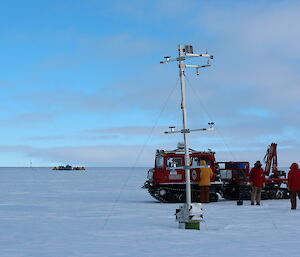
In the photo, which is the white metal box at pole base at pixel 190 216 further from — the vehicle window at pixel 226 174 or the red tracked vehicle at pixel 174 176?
the vehicle window at pixel 226 174

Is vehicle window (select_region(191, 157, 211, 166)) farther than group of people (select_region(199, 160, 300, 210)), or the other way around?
vehicle window (select_region(191, 157, 211, 166))

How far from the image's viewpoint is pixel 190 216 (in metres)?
13.3

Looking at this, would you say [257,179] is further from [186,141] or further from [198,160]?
[186,141]

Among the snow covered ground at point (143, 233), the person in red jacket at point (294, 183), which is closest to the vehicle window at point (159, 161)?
the snow covered ground at point (143, 233)

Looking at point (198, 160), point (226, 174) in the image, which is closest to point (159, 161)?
point (198, 160)

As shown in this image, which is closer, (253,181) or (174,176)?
(253,181)

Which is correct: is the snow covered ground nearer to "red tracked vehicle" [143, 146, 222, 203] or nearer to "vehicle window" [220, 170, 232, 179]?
"red tracked vehicle" [143, 146, 222, 203]

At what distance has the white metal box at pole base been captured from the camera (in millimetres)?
13195

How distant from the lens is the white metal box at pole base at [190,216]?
13195mm

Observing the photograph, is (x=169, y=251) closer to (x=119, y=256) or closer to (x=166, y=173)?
(x=119, y=256)

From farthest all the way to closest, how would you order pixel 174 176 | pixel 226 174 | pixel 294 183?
pixel 226 174 < pixel 174 176 < pixel 294 183

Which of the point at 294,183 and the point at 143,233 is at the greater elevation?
the point at 294,183

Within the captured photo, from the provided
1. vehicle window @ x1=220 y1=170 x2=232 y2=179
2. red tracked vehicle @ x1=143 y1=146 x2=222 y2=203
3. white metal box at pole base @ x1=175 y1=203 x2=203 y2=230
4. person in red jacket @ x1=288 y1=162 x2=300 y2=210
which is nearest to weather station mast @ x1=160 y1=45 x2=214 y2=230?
white metal box at pole base @ x1=175 y1=203 x2=203 y2=230

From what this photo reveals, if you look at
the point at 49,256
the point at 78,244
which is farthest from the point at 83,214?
the point at 49,256
